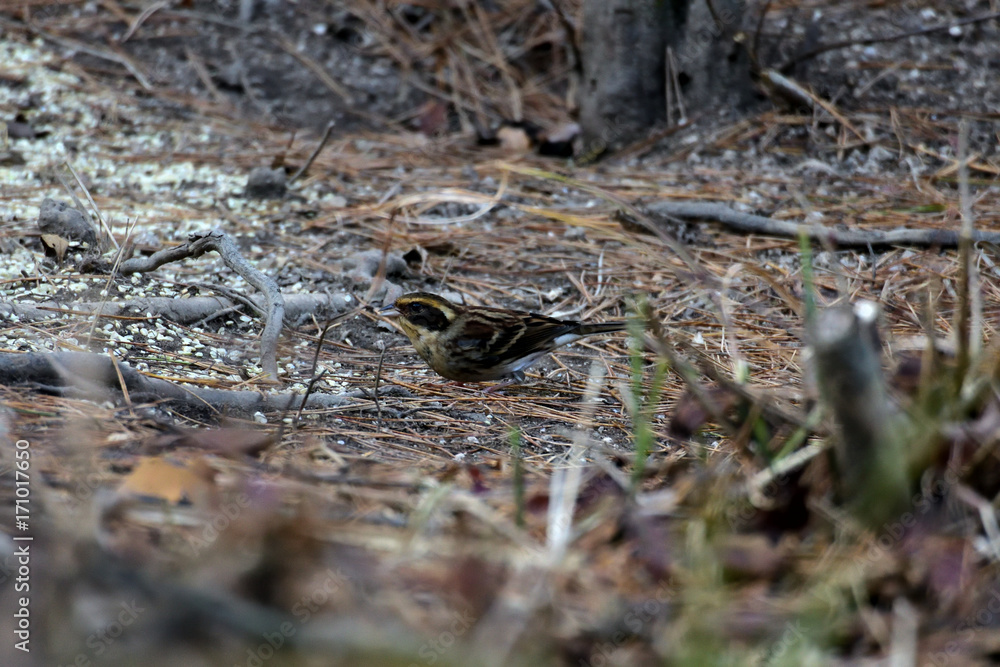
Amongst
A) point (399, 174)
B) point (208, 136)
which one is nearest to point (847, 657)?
point (399, 174)

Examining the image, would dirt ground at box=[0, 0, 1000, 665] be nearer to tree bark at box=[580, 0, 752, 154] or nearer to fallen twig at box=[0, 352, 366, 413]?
fallen twig at box=[0, 352, 366, 413]

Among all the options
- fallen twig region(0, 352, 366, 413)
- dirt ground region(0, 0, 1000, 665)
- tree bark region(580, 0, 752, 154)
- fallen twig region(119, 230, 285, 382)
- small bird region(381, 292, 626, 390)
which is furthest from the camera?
tree bark region(580, 0, 752, 154)

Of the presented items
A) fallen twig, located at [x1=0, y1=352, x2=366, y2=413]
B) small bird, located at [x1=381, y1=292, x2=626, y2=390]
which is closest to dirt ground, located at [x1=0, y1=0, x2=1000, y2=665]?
fallen twig, located at [x1=0, y1=352, x2=366, y2=413]

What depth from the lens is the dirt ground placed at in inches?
77.3

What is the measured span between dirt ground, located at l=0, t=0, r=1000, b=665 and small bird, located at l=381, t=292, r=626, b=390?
19 cm

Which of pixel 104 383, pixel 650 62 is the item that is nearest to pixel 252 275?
pixel 104 383

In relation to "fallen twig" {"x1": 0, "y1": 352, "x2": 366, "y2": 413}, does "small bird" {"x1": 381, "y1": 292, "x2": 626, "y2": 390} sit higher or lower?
lower

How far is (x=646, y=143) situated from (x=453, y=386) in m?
3.22

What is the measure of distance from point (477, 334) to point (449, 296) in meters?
0.78

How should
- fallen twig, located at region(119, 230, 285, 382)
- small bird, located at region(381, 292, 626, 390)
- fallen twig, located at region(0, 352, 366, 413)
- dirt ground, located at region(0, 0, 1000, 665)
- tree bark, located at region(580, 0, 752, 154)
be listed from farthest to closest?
1. tree bark, located at region(580, 0, 752, 154)
2. small bird, located at region(381, 292, 626, 390)
3. fallen twig, located at region(119, 230, 285, 382)
4. fallen twig, located at region(0, 352, 366, 413)
5. dirt ground, located at region(0, 0, 1000, 665)

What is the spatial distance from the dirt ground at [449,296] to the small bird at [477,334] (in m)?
0.19

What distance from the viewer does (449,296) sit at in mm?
5672

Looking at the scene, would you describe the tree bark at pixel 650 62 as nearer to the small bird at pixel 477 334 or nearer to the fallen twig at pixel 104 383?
the small bird at pixel 477 334

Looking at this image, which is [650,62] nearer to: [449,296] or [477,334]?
[449,296]
